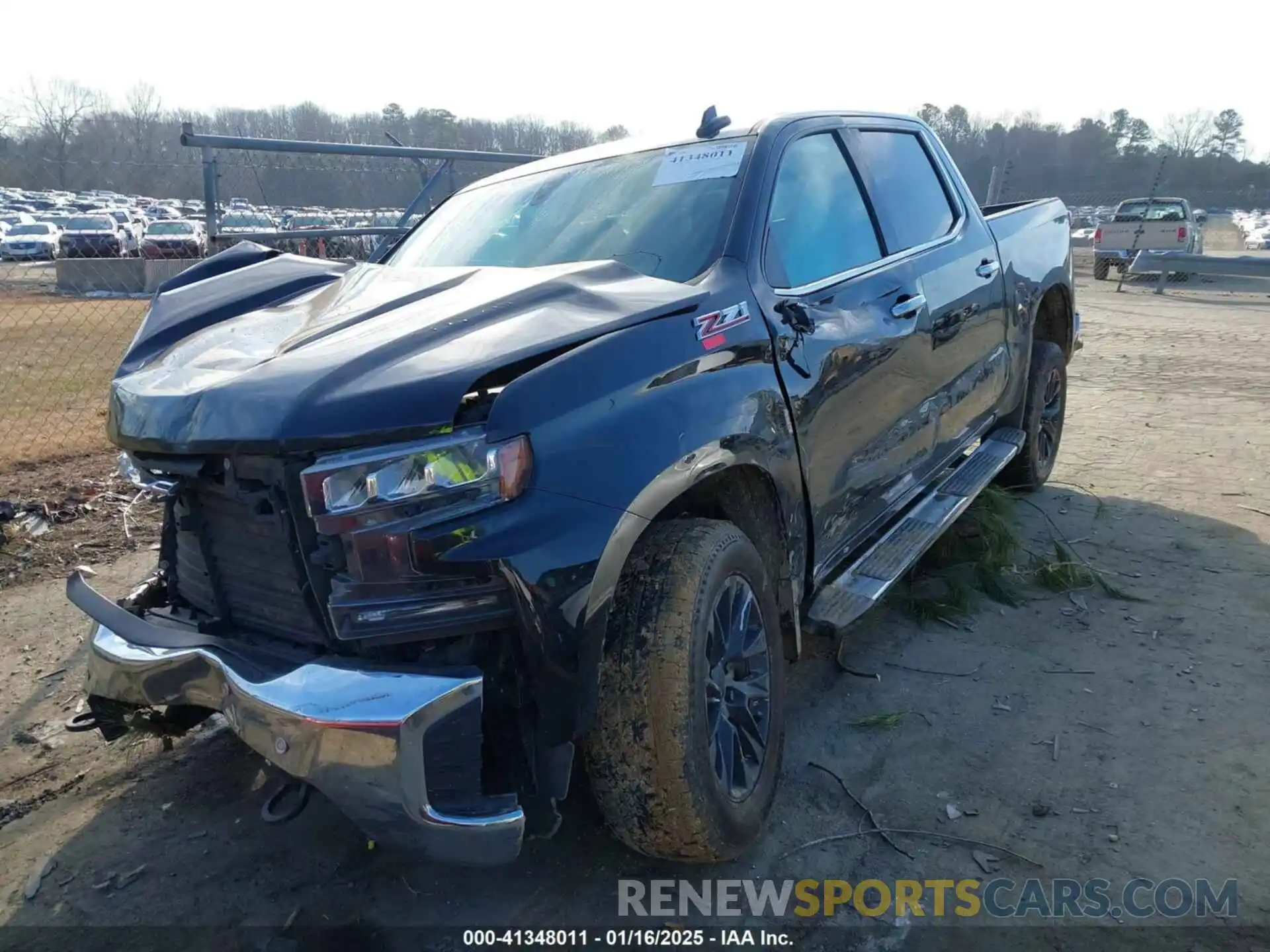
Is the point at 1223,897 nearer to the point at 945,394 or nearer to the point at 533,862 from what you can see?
the point at 533,862

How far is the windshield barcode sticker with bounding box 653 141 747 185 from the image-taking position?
120 inches

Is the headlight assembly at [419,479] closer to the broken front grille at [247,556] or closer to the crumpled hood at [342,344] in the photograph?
the crumpled hood at [342,344]

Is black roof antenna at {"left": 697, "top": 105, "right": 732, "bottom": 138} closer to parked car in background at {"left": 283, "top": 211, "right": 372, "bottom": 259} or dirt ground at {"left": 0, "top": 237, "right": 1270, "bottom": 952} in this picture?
dirt ground at {"left": 0, "top": 237, "right": 1270, "bottom": 952}

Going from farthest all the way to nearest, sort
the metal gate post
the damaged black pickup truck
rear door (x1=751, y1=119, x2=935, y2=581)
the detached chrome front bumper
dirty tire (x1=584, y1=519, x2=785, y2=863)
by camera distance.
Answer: the metal gate post, rear door (x1=751, y1=119, x2=935, y2=581), dirty tire (x1=584, y1=519, x2=785, y2=863), the damaged black pickup truck, the detached chrome front bumper

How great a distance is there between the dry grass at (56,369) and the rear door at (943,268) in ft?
17.7

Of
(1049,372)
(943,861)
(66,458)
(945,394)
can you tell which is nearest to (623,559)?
(943,861)

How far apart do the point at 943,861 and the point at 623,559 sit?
1259 mm

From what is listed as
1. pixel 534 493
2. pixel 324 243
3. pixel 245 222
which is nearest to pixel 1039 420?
pixel 534 493

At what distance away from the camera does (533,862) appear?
8.45ft

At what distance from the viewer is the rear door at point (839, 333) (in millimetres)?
2828

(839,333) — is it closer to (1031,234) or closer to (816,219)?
(816,219)


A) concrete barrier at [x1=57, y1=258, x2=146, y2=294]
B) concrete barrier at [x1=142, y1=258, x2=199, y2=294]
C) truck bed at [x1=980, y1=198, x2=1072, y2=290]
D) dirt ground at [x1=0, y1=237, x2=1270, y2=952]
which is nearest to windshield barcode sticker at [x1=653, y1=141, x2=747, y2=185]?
dirt ground at [x1=0, y1=237, x2=1270, y2=952]

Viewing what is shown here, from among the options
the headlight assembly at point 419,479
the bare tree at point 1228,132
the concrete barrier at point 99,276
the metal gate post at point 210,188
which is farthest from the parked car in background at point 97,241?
the bare tree at point 1228,132

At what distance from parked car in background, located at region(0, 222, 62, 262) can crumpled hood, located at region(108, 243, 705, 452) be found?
30099mm
